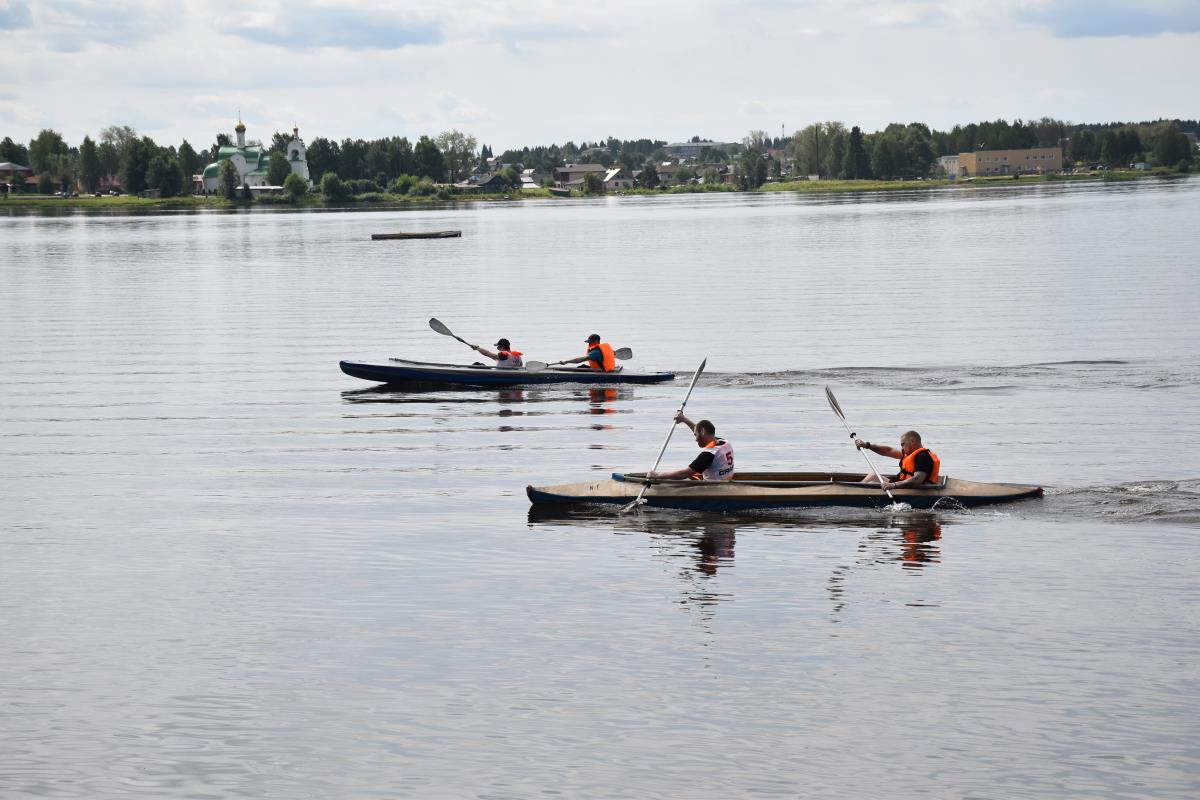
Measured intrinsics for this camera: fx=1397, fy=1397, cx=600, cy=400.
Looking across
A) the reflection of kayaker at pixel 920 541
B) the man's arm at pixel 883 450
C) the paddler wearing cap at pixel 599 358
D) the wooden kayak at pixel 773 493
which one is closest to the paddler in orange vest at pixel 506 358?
the paddler wearing cap at pixel 599 358

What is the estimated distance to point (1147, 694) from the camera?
16.3 meters

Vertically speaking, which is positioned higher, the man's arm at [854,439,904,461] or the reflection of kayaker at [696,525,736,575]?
the man's arm at [854,439,904,461]

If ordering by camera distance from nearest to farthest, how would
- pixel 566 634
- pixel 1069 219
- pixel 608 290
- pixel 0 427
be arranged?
pixel 566 634
pixel 0 427
pixel 608 290
pixel 1069 219

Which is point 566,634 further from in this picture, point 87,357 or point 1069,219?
point 1069,219

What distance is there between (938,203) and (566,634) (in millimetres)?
185090

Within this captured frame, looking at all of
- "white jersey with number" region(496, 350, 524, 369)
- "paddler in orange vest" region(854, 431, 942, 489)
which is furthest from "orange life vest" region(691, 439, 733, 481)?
"white jersey with number" region(496, 350, 524, 369)

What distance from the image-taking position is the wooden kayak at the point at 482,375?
130 feet

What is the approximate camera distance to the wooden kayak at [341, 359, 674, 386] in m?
39.7

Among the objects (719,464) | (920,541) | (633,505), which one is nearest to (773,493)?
(719,464)

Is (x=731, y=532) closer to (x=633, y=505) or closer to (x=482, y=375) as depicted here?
(x=633, y=505)

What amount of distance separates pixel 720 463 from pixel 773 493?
1133 millimetres

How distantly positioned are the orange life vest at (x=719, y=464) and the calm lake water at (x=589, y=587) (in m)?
0.76

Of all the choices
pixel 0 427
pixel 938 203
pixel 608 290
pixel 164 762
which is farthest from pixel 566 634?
pixel 938 203

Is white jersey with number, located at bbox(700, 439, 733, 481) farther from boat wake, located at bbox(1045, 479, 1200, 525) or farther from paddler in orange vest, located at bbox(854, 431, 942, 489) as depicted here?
boat wake, located at bbox(1045, 479, 1200, 525)
